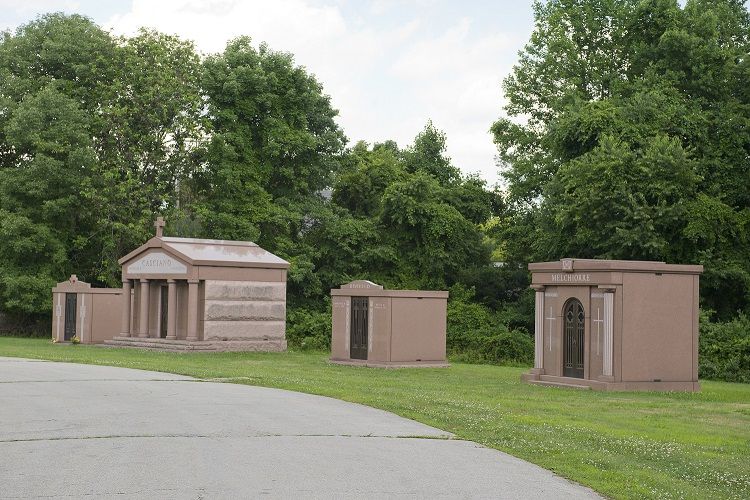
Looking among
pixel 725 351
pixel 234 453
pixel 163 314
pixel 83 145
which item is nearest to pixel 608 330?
pixel 725 351

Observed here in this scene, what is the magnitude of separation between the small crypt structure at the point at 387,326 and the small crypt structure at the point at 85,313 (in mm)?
12324

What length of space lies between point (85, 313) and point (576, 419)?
25.9m

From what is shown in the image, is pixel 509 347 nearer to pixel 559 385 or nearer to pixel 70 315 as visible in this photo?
pixel 559 385

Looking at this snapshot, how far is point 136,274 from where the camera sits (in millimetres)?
34938

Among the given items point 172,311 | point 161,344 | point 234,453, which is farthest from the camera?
point 172,311

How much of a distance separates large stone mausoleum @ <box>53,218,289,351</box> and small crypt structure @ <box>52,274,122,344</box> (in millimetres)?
1267

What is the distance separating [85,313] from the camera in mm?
37125

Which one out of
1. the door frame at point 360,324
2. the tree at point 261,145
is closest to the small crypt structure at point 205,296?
the door frame at point 360,324

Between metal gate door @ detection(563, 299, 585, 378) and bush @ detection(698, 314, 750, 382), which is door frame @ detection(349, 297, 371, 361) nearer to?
metal gate door @ detection(563, 299, 585, 378)

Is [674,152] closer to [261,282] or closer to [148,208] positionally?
[261,282]

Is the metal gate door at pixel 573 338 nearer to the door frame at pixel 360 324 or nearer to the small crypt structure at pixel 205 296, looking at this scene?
the door frame at pixel 360 324

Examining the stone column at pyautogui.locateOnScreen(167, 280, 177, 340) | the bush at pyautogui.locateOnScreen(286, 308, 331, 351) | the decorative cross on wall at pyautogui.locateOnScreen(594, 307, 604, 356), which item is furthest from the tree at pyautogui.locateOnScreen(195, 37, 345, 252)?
the decorative cross on wall at pyautogui.locateOnScreen(594, 307, 604, 356)

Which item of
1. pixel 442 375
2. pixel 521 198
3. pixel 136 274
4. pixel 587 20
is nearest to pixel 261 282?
→ pixel 136 274

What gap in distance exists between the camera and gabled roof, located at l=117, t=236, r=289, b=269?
32.5 metres
